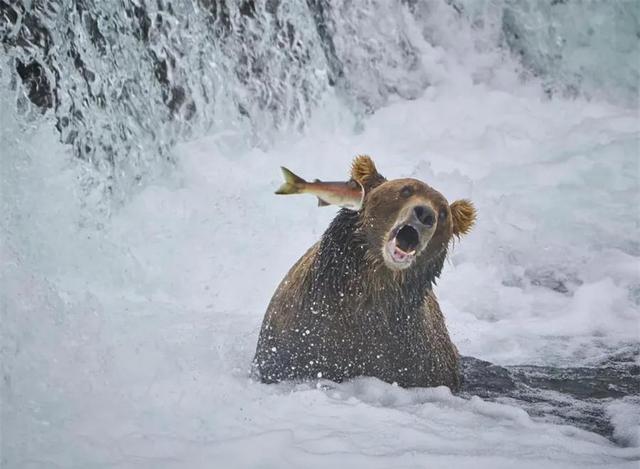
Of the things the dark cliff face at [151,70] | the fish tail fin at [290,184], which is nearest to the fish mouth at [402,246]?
the fish tail fin at [290,184]

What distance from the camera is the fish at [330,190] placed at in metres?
3.28

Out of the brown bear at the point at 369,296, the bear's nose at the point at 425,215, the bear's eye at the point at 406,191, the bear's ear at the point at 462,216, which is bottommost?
the brown bear at the point at 369,296

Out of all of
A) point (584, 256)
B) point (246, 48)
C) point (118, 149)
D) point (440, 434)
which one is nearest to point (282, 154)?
point (246, 48)

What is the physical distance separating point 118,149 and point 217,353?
283cm

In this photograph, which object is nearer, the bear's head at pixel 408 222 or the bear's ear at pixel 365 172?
the bear's head at pixel 408 222

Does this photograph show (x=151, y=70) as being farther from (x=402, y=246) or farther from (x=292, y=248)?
(x=402, y=246)

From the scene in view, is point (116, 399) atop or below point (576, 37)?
below

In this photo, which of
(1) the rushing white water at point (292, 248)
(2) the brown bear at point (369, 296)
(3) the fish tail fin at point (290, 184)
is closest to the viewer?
(3) the fish tail fin at point (290, 184)

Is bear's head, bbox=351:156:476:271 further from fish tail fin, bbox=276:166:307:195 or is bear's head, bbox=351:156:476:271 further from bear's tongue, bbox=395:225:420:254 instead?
fish tail fin, bbox=276:166:307:195

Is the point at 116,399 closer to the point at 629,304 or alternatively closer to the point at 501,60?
the point at 629,304

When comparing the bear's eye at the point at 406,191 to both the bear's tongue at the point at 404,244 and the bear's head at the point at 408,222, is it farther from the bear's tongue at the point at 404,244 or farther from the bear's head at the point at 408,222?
the bear's tongue at the point at 404,244

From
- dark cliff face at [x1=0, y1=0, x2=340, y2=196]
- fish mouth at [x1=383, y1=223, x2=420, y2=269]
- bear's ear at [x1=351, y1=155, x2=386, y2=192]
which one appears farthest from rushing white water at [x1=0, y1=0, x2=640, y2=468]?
bear's ear at [x1=351, y1=155, x2=386, y2=192]

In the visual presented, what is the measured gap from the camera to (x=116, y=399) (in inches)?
145

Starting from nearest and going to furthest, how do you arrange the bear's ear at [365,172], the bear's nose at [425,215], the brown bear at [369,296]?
the bear's nose at [425,215] < the brown bear at [369,296] < the bear's ear at [365,172]
